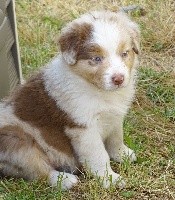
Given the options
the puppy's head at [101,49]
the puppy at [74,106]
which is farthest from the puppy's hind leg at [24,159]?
the puppy's head at [101,49]

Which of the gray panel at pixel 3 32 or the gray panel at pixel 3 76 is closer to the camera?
the gray panel at pixel 3 32

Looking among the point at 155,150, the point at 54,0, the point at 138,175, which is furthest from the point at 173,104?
the point at 54,0

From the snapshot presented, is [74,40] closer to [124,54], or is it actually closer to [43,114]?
[124,54]

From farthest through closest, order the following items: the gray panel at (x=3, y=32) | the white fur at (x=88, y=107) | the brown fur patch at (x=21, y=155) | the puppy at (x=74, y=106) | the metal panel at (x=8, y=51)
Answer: the metal panel at (x=8, y=51)
the gray panel at (x=3, y=32)
the brown fur patch at (x=21, y=155)
the white fur at (x=88, y=107)
the puppy at (x=74, y=106)

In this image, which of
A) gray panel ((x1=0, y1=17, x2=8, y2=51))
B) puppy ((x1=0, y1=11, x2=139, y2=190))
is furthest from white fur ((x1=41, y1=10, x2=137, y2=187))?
gray panel ((x1=0, y1=17, x2=8, y2=51))

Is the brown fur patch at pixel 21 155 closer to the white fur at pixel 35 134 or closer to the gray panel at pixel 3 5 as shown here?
the white fur at pixel 35 134

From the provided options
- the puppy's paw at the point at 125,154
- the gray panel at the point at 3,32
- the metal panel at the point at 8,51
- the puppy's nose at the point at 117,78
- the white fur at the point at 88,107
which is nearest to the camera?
the puppy's nose at the point at 117,78

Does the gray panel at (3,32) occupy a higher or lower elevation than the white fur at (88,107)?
higher

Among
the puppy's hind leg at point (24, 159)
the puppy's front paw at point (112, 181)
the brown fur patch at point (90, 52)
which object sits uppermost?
the brown fur patch at point (90, 52)

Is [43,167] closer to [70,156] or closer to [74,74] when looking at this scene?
[70,156]
